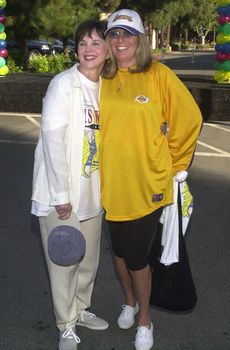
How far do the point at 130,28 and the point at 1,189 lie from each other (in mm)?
3915

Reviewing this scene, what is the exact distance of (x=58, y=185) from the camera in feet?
9.02

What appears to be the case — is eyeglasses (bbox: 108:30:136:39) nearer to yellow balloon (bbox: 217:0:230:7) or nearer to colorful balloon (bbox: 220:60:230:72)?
yellow balloon (bbox: 217:0:230:7)

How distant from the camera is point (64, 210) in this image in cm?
280

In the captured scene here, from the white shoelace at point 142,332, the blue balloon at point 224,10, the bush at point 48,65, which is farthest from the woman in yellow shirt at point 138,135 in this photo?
the bush at point 48,65

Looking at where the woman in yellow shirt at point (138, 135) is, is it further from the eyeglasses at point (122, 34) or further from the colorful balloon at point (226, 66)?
the colorful balloon at point (226, 66)

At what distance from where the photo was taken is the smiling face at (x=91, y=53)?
9.17 ft

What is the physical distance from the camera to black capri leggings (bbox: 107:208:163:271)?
2.89 m

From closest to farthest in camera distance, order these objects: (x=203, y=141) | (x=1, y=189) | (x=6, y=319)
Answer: (x=6, y=319) < (x=1, y=189) < (x=203, y=141)

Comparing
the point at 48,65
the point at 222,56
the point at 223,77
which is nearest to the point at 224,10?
the point at 222,56

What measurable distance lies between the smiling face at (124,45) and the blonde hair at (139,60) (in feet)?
0.08

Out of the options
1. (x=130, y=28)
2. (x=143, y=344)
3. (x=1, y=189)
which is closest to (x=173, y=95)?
(x=130, y=28)

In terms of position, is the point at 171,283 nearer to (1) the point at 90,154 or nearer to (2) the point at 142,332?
(2) the point at 142,332

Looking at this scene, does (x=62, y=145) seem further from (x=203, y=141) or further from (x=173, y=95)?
(x=203, y=141)

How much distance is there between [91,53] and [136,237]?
97 cm
